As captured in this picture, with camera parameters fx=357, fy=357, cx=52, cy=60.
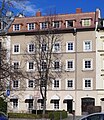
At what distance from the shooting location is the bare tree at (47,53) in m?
59.5

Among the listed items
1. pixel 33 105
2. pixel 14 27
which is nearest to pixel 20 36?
pixel 14 27

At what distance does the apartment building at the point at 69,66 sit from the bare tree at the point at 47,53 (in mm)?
539

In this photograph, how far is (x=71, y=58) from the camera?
208ft

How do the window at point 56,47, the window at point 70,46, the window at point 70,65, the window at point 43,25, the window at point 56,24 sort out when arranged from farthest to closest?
the window at point 43,25, the window at point 56,24, the window at point 56,47, the window at point 70,46, the window at point 70,65

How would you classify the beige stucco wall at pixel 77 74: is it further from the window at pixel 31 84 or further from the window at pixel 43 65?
the window at pixel 43 65

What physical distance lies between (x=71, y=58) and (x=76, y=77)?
139 inches

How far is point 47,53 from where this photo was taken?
58.6 metres

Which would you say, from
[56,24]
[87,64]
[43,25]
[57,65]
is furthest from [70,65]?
[43,25]

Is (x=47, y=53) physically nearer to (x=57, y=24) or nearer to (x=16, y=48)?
(x=57, y=24)

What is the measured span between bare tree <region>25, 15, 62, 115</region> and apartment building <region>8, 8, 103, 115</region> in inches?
21.2

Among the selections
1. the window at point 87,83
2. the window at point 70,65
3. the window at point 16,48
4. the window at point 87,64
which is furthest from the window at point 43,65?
the window at point 16,48

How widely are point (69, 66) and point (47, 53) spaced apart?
6.41 meters

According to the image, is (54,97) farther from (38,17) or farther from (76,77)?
(38,17)

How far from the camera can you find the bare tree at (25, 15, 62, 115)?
59500mm
